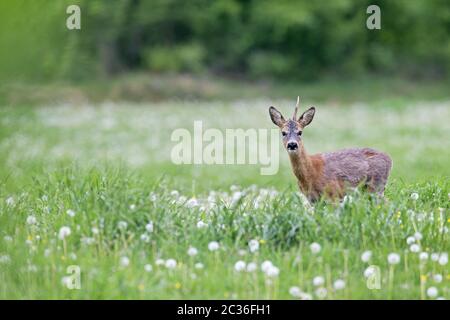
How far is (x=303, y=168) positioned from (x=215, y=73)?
A: 28.0 m

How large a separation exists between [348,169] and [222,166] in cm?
850

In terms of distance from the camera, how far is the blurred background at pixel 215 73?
20.8 meters

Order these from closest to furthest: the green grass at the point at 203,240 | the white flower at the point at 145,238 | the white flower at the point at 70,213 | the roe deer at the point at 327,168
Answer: the green grass at the point at 203,240
the white flower at the point at 145,238
the white flower at the point at 70,213
the roe deer at the point at 327,168

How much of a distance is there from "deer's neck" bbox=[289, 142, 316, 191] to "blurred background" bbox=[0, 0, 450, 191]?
29.6 feet

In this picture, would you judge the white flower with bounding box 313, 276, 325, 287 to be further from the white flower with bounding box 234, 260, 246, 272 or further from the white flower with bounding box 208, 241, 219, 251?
the white flower with bounding box 208, 241, 219, 251

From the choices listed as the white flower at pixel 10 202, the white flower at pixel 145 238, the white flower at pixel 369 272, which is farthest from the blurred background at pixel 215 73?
the white flower at pixel 369 272

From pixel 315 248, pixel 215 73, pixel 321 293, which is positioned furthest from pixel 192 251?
pixel 215 73

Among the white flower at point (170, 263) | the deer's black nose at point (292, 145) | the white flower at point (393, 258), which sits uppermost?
the deer's black nose at point (292, 145)

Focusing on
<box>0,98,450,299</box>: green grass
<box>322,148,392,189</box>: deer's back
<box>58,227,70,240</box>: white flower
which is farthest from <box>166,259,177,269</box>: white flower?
<box>322,148,392,189</box>: deer's back

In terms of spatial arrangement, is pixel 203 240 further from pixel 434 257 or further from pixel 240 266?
pixel 434 257

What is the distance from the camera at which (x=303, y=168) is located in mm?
8133

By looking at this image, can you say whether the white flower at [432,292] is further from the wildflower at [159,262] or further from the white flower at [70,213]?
the white flower at [70,213]

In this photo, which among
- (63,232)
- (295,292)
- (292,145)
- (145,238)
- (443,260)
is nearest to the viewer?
(295,292)
